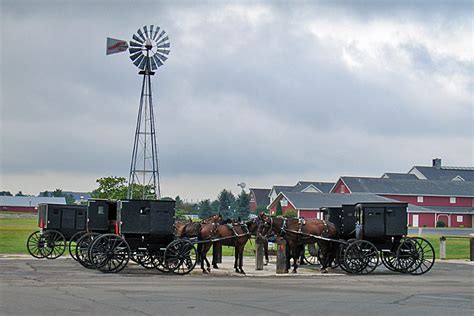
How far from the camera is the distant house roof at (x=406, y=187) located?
88.8 meters

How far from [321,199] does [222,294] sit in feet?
214

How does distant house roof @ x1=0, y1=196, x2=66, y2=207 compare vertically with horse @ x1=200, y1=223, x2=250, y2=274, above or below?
above

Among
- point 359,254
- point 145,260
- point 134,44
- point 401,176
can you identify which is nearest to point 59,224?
point 145,260

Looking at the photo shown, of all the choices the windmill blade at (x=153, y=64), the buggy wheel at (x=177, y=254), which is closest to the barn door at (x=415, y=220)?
the windmill blade at (x=153, y=64)

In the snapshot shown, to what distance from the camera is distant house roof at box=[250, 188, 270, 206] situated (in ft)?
412

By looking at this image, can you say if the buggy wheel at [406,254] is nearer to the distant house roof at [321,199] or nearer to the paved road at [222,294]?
the paved road at [222,294]

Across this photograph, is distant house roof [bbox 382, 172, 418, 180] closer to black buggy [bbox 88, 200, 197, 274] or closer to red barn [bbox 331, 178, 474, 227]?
red barn [bbox 331, 178, 474, 227]

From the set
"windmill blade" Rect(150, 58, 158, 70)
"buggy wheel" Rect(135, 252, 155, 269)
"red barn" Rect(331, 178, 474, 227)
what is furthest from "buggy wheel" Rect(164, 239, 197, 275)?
"red barn" Rect(331, 178, 474, 227)

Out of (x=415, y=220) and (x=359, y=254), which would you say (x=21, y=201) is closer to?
(x=415, y=220)

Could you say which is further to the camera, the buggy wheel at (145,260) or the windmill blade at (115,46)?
the windmill blade at (115,46)

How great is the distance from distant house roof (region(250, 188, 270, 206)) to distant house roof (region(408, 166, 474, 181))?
27.5 meters

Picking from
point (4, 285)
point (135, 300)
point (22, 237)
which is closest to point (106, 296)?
point (135, 300)

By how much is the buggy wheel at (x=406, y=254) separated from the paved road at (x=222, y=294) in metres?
0.89

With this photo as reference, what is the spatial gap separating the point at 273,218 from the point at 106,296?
10.4 meters
